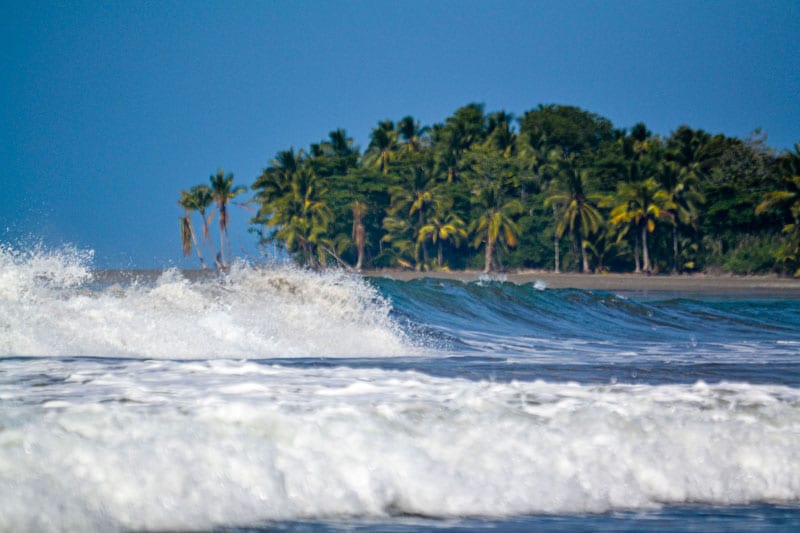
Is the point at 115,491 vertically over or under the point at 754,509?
over

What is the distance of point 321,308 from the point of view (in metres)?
11.3

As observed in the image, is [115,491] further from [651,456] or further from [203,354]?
[203,354]

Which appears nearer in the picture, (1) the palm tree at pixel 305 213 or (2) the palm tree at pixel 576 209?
(2) the palm tree at pixel 576 209

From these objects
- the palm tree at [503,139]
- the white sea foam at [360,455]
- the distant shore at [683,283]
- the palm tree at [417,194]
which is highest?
the palm tree at [503,139]

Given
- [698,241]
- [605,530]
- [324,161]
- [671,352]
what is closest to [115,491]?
[605,530]

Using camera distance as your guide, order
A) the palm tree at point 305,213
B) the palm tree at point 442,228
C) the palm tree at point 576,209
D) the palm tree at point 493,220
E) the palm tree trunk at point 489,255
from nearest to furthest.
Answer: the palm tree at point 576,209
the palm tree at point 493,220
the palm tree trunk at point 489,255
the palm tree at point 442,228
the palm tree at point 305,213

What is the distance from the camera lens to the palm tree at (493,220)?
54.7 m

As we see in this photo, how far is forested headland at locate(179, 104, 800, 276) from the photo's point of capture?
156ft

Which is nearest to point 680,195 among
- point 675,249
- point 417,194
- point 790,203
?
point 675,249

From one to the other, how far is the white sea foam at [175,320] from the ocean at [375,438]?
0.17ft

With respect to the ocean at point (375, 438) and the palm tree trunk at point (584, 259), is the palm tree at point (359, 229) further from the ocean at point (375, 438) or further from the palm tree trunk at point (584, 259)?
the ocean at point (375, 438)

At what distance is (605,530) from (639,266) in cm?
4915

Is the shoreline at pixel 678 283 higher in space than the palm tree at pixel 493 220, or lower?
lower

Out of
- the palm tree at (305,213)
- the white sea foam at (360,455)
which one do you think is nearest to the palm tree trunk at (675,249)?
the palm tree at (305,213)
